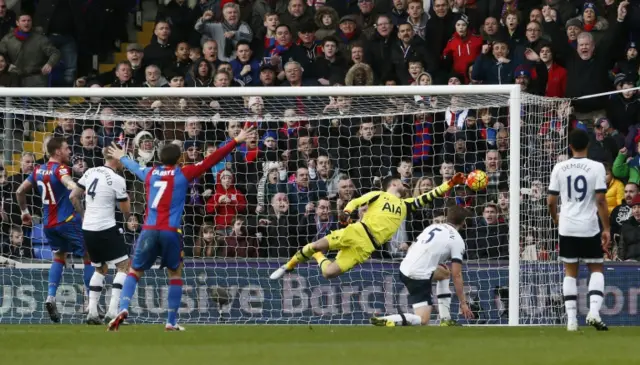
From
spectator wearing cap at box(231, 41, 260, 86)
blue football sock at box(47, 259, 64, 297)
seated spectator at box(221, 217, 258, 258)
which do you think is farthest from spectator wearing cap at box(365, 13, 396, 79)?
blue football sock at box(47, 259, 64, 297)

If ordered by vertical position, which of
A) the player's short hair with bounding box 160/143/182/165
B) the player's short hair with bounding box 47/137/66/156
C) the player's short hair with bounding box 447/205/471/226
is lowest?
the player's short hair with bounding box 447/205/471/226

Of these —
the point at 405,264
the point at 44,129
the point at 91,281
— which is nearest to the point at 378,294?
the point at 405,264

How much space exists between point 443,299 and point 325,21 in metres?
7.02

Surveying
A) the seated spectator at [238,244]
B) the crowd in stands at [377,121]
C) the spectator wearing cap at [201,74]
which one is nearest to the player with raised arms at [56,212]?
the crowd in stands at [377,121]

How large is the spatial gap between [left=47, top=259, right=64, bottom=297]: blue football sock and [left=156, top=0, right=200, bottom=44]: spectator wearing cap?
6.13 m

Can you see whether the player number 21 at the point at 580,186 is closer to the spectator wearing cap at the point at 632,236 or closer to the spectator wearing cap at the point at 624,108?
the spectator wearing cap at the point at 632,236

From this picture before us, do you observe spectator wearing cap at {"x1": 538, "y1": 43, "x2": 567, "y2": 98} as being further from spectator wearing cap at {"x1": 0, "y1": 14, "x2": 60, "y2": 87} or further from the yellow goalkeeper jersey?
spectator wearing cap at {"x1": 0, "y1": 14, "x2": 60, "y2": 87}

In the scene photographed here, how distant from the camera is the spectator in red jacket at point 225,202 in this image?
19.2 m

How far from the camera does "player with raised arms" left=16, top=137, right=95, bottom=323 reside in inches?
679

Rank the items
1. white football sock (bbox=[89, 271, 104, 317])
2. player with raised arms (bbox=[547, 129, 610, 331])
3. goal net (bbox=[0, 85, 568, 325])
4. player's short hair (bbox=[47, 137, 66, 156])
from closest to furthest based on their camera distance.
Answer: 1. player with raised arms (bbox=[547, 129, 610, 331])
2. white football sock (bbox=[89, 271, 104, 317])
3. player's short hair (bbox=[47, 137, 66, 156])
4. goal net (bbox=[0, 85, 568, 325])

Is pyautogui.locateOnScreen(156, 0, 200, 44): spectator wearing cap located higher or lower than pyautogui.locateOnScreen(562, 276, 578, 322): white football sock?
higher

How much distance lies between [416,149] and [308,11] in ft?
13.6

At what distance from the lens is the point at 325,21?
72.7ft

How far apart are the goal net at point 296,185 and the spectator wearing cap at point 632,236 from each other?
902 millimetres
